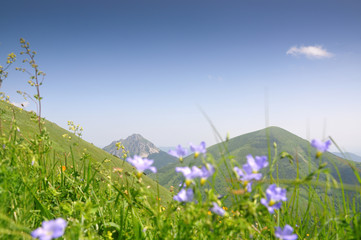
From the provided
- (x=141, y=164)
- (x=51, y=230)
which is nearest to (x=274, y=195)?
(x=141, y=164)

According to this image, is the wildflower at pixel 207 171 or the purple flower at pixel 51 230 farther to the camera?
the wildflower at pixel 207 171

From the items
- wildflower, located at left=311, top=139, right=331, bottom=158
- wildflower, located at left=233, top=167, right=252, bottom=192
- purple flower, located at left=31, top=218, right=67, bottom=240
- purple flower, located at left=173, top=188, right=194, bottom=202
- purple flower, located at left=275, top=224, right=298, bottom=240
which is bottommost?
purple flower, located at left=275, top=224, right=298, bottom=240

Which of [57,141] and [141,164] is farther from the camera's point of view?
[57,141]

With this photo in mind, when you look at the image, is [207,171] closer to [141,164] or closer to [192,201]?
[192,201]

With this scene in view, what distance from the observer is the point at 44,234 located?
1245 millimetres

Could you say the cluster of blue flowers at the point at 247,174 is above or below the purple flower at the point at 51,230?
above

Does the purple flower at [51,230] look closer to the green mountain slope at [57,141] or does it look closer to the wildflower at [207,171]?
the green mountain slope at [57,141]

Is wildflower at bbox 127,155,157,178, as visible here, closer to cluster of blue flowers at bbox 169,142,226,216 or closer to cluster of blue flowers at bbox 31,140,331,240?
cluster of blue flowers at bbox 31,140,331,240

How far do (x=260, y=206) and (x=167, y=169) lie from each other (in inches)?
7813

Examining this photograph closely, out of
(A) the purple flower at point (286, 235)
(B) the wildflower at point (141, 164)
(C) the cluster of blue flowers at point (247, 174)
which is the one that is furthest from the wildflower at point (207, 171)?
(A) the purple flower at point (286, 235)

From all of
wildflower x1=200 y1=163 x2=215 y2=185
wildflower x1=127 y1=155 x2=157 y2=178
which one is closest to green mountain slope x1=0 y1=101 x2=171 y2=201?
wildflower x1=127 y1=155 x2=157 y2=178

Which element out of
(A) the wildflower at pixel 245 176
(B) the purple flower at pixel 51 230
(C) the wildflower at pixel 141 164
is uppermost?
(C) the wildflower at pixel 141 164

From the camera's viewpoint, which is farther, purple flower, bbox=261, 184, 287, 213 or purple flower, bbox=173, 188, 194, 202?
purple flower, bbox=173, 188, 194, 202

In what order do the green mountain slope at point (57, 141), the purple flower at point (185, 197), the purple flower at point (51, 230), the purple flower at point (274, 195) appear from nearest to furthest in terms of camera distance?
1. the purple flower at point (51, 230)
2. the purple flower at point (274, 195)
3. the purple flower at point (185, 197)
4. the green mountain slope at point (57, 141)
